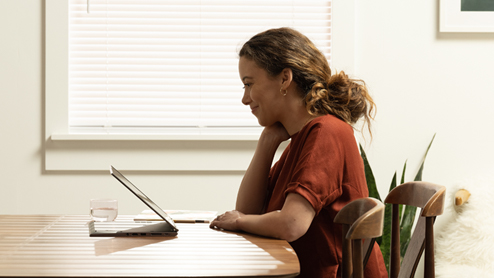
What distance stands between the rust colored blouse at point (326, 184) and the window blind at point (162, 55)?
1404 mm

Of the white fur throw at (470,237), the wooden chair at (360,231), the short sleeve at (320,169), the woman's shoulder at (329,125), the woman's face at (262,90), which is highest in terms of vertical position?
the woman's face at (262,90)

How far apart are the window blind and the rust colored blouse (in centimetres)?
140

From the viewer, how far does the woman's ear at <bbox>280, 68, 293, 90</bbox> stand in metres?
1.56

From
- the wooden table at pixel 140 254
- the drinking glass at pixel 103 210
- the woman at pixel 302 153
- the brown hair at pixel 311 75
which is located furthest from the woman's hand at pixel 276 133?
the drinking glass at pixel 103 210

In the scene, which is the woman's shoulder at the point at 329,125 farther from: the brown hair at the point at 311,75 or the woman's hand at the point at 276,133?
the woman's hand at the point at 276,133

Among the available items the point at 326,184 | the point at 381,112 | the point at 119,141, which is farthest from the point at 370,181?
the point at 119,141

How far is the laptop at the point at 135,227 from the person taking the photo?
1312 mm

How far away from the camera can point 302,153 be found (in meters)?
1.39

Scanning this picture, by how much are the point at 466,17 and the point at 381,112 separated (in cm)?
69

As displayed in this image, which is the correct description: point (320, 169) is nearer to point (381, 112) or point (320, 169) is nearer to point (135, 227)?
point (135, 227)

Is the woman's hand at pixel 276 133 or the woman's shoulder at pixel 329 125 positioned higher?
the woman's shoulder at pixel 329 125

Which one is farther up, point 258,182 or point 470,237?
point 258,182

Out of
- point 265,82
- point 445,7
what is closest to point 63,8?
point 265,82

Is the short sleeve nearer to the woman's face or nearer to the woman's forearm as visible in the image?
the woman's face
